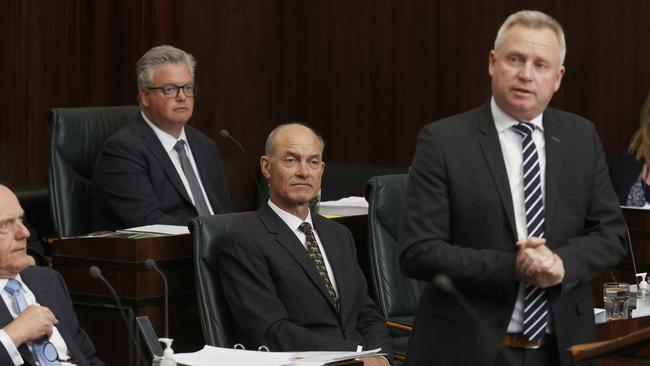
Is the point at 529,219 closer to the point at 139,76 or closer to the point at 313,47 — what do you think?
the point at 139,76

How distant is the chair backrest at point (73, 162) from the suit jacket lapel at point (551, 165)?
2781mm

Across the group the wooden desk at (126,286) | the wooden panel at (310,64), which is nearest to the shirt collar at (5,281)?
the wooden desk at (126,286)

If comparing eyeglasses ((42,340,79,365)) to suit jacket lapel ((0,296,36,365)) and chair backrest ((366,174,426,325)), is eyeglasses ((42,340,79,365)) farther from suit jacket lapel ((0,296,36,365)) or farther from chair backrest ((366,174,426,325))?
chair backrest ((366,174,426,325))

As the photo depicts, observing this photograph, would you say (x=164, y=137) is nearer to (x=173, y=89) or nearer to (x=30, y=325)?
(x=173, y=89)

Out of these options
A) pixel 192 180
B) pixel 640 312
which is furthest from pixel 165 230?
pixel 640 312

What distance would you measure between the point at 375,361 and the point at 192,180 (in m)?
1.87

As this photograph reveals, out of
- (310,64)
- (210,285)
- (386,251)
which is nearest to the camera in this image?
(210,285)

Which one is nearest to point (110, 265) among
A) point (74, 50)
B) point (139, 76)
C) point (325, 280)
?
point (325, 280)

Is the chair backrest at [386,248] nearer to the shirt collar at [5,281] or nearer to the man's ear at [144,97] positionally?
the man's ear at [144,97]

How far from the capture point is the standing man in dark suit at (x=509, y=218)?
2652 mm

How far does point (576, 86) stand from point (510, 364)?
154 inches

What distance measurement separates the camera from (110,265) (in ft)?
13.1

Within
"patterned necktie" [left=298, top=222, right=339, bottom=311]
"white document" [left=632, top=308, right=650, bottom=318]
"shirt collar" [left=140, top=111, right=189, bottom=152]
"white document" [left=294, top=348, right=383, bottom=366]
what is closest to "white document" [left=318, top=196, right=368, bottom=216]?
"shirt collar" [left=140, top=111, right=189, bottom=152]

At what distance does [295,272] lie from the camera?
3.83 meters
